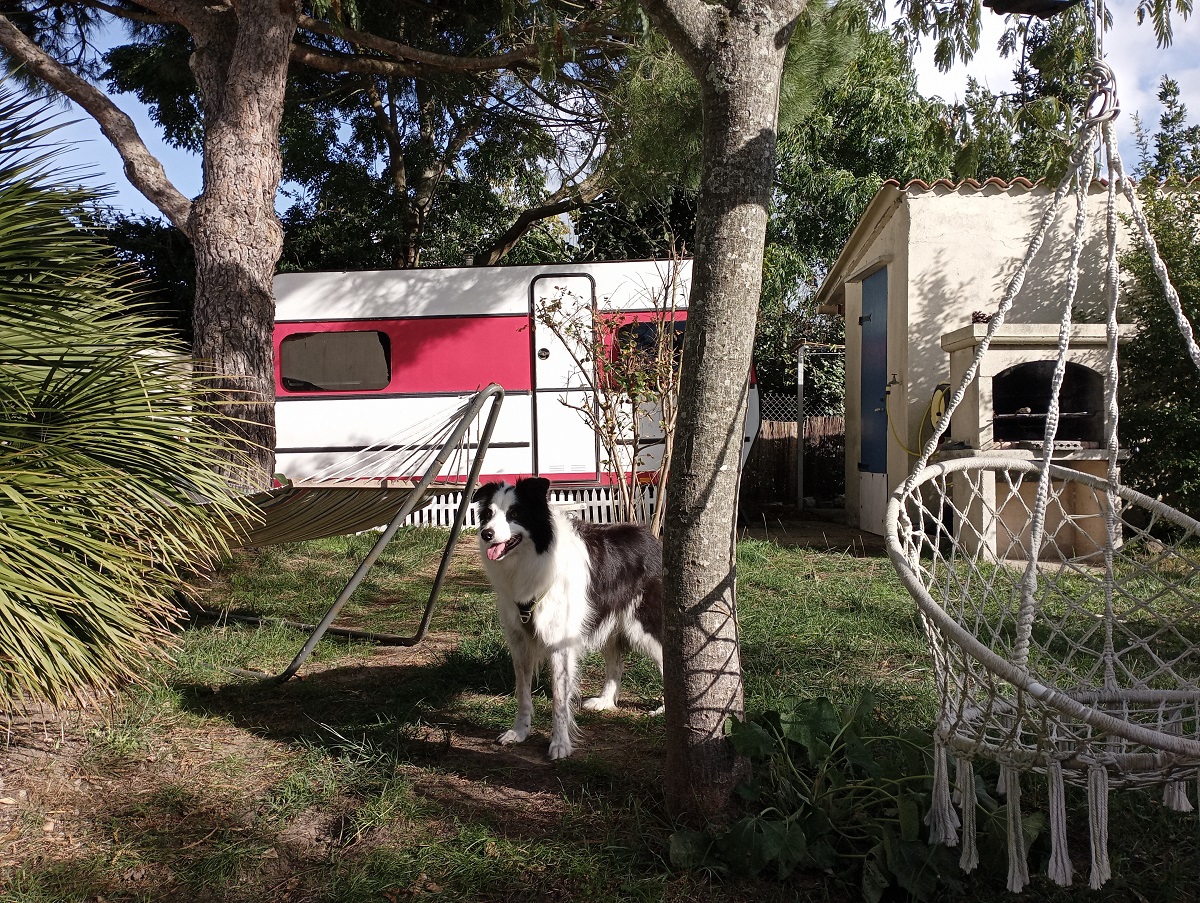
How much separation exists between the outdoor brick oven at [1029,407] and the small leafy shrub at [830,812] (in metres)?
3.84

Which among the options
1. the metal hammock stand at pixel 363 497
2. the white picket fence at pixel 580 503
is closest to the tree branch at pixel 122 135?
the metal hammock stand at pixel 363 497

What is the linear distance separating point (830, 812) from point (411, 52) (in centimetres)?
660

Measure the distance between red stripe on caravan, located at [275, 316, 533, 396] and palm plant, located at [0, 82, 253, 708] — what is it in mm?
4497

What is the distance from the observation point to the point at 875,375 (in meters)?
8.12

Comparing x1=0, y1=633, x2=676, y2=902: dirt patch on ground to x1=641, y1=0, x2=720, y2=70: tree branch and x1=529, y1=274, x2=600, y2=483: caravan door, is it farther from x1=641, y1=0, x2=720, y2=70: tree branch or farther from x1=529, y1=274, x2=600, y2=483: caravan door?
x1=529, y1=274, x2=600, y2=483: caravan door

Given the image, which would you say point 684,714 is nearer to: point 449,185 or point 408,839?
point 408,839

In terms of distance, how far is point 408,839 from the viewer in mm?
2424

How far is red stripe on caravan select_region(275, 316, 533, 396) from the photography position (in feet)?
26.1

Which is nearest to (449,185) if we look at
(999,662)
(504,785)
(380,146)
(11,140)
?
(380,146)

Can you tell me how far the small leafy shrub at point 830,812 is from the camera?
2160 millimetres

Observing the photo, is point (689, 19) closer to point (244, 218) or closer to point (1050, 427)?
point (1050, 427)

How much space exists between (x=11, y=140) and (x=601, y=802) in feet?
11.0

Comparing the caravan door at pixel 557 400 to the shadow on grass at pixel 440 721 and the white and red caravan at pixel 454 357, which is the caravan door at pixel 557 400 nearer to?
the white and red caravan at pixel 454 357

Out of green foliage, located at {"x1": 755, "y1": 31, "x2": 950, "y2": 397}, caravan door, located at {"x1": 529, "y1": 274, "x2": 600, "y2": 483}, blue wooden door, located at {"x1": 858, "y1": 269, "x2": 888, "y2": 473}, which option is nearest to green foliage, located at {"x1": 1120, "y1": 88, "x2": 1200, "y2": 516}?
blue wooden door, located at {"x1": 858, "y1": 269, "x2": 888, "y2": 473}
